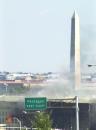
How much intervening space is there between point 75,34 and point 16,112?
723 inches

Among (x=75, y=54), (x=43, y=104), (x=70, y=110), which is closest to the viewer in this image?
(x=43, y=104)

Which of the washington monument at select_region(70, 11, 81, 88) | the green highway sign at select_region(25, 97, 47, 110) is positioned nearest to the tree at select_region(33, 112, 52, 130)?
the green highway sign at select_region(25, 97, 47, 110)

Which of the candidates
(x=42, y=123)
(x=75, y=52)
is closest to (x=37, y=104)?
(x=42, y=123)

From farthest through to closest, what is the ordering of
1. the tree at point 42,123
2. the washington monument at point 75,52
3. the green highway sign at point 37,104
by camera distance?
the washington monument at point 75,52, the green highway sign at point 37,104, the tree at point 42,123

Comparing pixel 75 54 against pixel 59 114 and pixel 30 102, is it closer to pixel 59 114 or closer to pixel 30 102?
pixel 59 114

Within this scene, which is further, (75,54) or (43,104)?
(75,54)

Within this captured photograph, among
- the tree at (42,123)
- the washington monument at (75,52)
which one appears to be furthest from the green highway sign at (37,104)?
the washington monument at (75,52)

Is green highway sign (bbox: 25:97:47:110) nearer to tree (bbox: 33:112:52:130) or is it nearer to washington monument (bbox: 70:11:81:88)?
tree (bbox: 33:112:52:130)

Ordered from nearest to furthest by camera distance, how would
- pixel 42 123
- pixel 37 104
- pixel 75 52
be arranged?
pixel 42 123 → pixel 37 104 → pixel 75 52

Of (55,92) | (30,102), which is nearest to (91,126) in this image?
(55,92)

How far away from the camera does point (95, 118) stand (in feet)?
330

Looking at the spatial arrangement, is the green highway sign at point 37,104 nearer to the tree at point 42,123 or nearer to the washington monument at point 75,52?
the tree at point 42,123

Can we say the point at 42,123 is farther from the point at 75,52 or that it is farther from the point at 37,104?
the point at 75,52

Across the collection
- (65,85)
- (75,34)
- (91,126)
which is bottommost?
(91,126)
